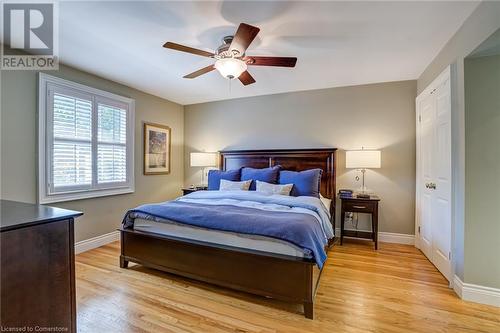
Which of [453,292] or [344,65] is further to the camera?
[344,65]

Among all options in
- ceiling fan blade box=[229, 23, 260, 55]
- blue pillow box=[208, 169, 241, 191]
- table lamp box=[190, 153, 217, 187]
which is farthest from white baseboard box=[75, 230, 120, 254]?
ceiling fan blade box=[229, 23, 260, 55]

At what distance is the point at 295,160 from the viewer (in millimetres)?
4070

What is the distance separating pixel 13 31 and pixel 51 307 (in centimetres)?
265

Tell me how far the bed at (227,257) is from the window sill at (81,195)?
1.03 metres

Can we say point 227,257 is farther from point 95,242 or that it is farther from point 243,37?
point 95,242

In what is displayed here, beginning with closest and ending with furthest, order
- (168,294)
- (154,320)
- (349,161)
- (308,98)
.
→ (154,320)
(168,294)
(349,161)
(308,98)

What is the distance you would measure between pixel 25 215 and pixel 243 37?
1859 mm

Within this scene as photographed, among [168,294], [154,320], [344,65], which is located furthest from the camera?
[344,65]

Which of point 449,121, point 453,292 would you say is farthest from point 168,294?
point 449,121

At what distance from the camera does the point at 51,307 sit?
124 cm

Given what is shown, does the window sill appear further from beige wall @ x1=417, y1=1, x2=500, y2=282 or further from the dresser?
beige wall @ x1=417, y1=1, x2=500, y2=282

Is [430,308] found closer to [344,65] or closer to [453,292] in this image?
[453,292]

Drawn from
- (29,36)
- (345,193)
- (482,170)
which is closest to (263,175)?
(345,193)

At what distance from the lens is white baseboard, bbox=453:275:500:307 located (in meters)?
2.03
